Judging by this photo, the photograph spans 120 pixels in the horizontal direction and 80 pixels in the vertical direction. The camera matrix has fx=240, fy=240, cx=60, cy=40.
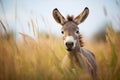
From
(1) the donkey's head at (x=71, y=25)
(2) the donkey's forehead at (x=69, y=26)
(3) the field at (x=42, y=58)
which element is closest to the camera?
(3) the field at (x=42, y=58)

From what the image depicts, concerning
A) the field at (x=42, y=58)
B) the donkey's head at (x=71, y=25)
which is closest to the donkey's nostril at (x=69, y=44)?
the donkey's head at (x=71, y=25)

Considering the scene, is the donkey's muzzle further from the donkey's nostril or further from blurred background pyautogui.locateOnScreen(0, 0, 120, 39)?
blurred background pyautogui.locateOnScreen(0, 0, 120, 39)

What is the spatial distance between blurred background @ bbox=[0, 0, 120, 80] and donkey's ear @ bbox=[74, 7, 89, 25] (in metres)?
0.06

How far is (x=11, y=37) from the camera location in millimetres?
1939

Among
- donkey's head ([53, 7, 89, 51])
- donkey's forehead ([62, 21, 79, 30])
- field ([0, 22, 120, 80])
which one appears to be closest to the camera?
field ([0, 22, 120, 80])

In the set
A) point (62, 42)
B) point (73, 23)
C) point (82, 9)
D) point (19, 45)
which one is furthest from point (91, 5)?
point (19, 45)

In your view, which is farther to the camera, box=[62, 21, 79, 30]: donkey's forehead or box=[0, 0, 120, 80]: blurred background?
box=[62, 21, 79, 30]: donkey's forehead

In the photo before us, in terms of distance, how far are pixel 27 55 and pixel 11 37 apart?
20 centimetres

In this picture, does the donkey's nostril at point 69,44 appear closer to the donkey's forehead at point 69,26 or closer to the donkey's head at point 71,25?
the donkey's head at point 71,25

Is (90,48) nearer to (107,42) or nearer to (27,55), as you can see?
(107,42)

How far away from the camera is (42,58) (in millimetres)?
1864

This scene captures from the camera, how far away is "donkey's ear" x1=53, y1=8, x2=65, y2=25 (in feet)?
6.62

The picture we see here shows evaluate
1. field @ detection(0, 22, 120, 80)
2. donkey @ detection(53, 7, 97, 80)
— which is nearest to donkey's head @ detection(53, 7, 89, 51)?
donkey @ detection(53, 7, 97, 80)

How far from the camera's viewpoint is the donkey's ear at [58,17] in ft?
6.62
